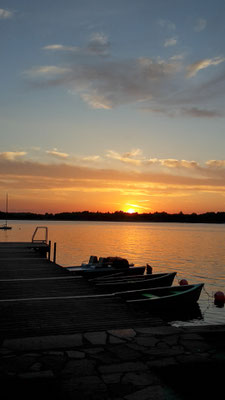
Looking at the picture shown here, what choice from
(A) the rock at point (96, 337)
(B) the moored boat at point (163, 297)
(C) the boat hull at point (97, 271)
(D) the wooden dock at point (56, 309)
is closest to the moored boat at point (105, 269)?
(C) the boat hull at point (97, 271)

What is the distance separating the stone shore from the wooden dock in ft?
3.16

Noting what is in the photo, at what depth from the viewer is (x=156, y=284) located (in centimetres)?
1973

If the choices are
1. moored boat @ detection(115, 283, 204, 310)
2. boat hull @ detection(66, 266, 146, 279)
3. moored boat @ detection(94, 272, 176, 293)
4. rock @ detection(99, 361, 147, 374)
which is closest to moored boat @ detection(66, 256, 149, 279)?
boat hull @ detection(66, 266, 146, 279)

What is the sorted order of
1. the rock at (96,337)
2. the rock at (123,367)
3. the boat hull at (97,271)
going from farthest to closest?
the boat hull at (97,271) < the rock at (96,337) < the rock at (123,367)

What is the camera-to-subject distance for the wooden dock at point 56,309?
779cm

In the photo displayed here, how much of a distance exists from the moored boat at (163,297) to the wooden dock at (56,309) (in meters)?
2.68

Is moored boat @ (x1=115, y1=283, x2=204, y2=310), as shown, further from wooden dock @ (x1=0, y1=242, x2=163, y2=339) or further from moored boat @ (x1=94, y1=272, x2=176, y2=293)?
wooden dock @ (x1=0, y1=242, x2=163, y2=339)

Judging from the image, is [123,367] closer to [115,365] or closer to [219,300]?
[115,365]

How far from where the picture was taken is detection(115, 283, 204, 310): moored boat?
50.9ft

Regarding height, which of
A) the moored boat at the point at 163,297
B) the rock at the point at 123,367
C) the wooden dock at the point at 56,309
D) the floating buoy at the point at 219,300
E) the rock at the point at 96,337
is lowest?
the floating buoy at the point at 219,300

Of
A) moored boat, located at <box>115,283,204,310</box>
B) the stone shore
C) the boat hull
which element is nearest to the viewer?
the stone shore

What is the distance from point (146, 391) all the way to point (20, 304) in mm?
6385

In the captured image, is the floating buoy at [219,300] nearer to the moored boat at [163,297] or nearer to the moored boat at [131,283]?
the moored boat at [131,283]

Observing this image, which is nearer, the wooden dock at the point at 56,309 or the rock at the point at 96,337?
the rock at the point at 96,337
